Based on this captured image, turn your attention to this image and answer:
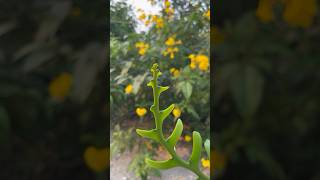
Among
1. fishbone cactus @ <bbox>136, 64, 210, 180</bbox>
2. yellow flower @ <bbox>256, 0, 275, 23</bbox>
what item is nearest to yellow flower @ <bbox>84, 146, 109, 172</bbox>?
fishbone cactus @ <bbox>136, 64, 210, 180</bbox>

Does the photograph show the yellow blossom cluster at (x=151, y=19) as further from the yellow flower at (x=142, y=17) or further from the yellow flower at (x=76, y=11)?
the yellow flower at (x=76, y=11)

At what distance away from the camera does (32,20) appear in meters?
0.51

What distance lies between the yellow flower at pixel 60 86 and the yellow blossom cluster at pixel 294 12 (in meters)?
0.25

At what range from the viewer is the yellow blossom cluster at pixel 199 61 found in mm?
1594

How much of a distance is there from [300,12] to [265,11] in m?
0.03

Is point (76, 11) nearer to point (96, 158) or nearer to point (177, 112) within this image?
point (96, 158)

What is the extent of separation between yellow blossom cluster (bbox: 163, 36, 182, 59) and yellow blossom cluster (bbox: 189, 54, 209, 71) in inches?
2.8

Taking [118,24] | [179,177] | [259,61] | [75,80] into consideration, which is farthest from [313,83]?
[118,24]

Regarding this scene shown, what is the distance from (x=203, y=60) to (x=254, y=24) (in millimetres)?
1197

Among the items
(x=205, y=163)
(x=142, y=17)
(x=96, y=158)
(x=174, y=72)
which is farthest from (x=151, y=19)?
(x=96, y=158)

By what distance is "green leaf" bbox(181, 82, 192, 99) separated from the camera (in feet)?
5.04

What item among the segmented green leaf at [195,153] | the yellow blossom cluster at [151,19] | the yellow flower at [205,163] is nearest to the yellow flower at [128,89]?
the yellow blossom cluster at [151,19]

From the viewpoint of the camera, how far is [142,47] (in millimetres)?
1616

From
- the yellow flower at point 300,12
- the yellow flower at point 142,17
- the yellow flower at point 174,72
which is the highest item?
the yellow flower at point 142,17
